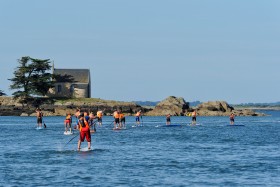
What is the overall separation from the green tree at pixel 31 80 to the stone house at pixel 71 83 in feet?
14.8

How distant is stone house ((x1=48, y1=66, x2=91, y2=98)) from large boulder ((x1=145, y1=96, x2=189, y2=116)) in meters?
14.9

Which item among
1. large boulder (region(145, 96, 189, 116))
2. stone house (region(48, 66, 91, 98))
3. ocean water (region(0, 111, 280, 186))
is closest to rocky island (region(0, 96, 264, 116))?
large boulder (region(145, 96, 189, 116))

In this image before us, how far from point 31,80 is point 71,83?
12.6 metres

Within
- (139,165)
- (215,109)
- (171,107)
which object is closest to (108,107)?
(171,107)

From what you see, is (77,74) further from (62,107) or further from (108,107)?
(62,107)

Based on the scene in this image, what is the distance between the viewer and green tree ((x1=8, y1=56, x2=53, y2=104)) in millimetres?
159250

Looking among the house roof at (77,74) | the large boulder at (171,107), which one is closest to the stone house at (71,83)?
the house roof at (77,74)

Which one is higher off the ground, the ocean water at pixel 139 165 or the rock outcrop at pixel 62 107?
the rock outcrop at pixel 62 107

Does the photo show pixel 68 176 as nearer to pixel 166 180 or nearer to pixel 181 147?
pixel 166 180

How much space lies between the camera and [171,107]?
548 ft

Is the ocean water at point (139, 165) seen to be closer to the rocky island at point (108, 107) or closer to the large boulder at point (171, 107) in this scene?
the rocky island at point (108, 107)

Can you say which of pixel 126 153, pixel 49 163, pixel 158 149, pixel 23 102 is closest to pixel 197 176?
pixel 49 163

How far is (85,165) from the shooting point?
35.1m

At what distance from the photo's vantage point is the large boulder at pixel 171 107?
166 m
